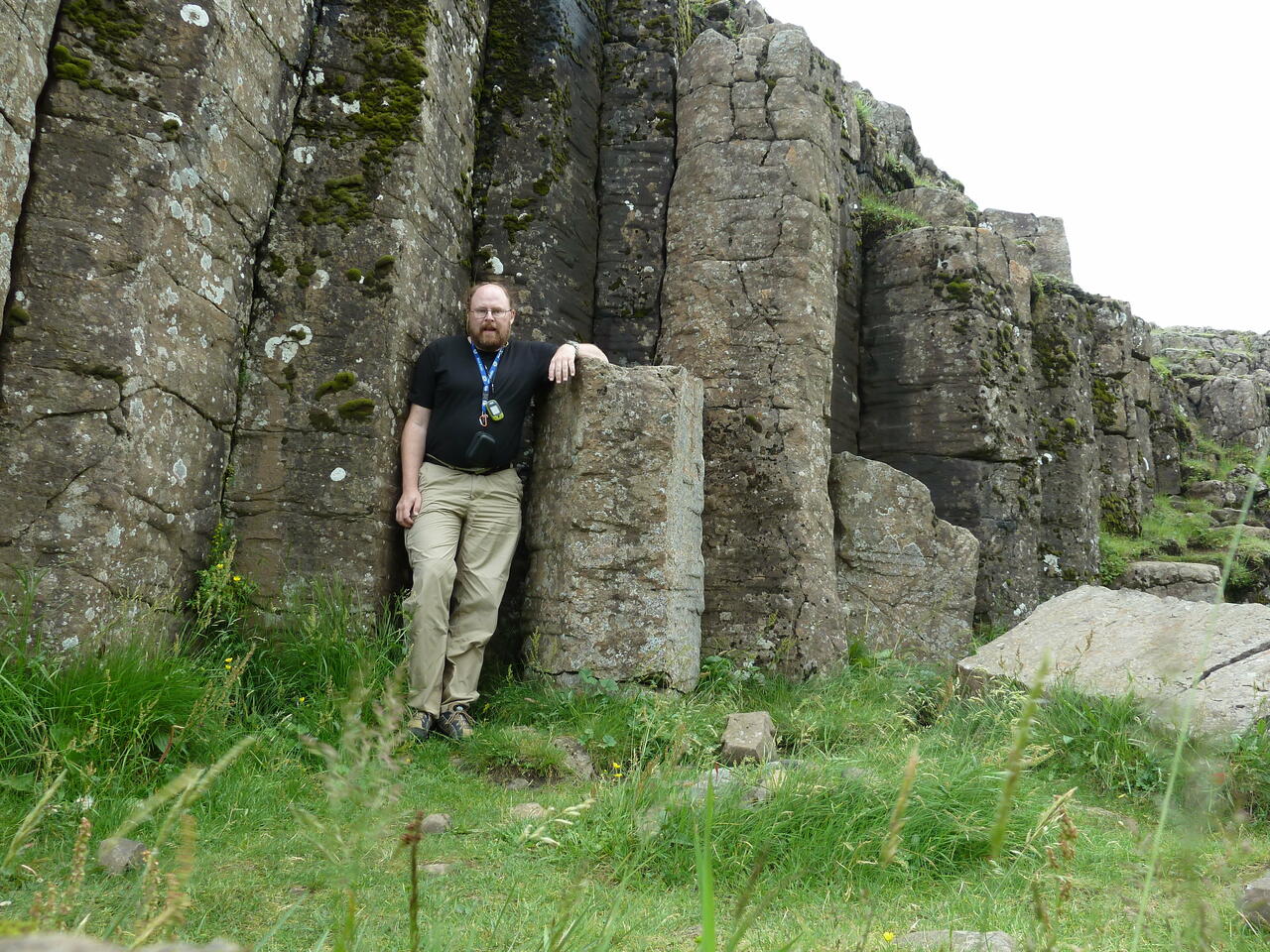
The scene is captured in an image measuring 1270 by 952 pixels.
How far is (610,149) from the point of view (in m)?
7.00

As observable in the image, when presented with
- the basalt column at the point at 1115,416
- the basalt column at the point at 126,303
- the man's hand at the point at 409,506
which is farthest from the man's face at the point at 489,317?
the basalt column at the point at 1115,416

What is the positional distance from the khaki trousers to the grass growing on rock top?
0.24 m

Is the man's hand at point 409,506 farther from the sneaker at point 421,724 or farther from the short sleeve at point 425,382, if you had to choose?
the sneaker at point 421,724

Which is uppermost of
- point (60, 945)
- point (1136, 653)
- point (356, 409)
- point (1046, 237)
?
point (1046, 237)

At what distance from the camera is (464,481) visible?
17.5ft

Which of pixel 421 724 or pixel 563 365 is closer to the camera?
pixel 421 724

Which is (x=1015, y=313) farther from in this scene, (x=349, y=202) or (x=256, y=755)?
(x=256, y=755)

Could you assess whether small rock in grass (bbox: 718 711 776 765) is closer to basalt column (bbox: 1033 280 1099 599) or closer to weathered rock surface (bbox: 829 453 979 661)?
weathered rock surface (bbox: 829 453 979 661)

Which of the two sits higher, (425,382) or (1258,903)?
(425,382)

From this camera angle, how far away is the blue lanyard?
17.3 feet

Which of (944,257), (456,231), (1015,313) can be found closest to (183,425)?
(456,231)

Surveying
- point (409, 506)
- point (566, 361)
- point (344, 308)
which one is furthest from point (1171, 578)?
point (344, 308)

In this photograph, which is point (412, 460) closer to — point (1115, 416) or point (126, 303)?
point (126, 303)

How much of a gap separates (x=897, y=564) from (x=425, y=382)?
3.89 m
